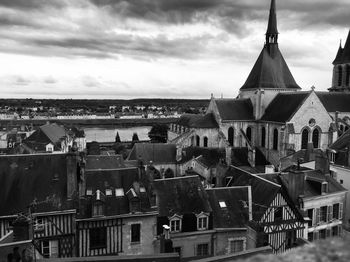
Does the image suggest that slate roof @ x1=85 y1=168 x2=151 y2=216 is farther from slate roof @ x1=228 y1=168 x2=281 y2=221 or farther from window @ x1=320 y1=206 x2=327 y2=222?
window @ x1=320 y1=206 x2=327 y2=222

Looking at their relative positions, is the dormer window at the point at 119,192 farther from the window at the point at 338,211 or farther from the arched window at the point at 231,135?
the arched window at the point at 231,135

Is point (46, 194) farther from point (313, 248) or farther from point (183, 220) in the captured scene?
point (313, 248)

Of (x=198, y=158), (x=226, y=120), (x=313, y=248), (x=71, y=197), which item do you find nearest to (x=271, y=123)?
(x=226, y=120)

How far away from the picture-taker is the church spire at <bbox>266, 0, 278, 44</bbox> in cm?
4022

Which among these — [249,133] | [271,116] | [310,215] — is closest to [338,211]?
[310,215]

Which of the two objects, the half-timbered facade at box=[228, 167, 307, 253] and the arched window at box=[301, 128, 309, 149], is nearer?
the half-timbered facade at box=[228, 167, 307, 253]

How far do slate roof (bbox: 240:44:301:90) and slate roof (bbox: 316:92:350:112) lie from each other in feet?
10.4

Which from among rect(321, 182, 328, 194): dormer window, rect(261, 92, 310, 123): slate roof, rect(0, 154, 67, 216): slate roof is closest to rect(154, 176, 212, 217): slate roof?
rect(0, 154, 67, 216): slate roof

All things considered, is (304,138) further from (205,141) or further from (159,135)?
(159,135)

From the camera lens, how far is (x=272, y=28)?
133 feet

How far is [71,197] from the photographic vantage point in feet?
50.2

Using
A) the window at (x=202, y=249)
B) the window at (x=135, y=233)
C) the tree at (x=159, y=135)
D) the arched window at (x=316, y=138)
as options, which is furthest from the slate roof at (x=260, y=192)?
the tree at (x=159, y=135)

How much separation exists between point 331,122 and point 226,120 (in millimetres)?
10224

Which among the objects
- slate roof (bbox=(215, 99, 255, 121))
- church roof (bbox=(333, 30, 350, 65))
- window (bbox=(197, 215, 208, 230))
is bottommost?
window (bbox=(197, 215, 208, 230))
